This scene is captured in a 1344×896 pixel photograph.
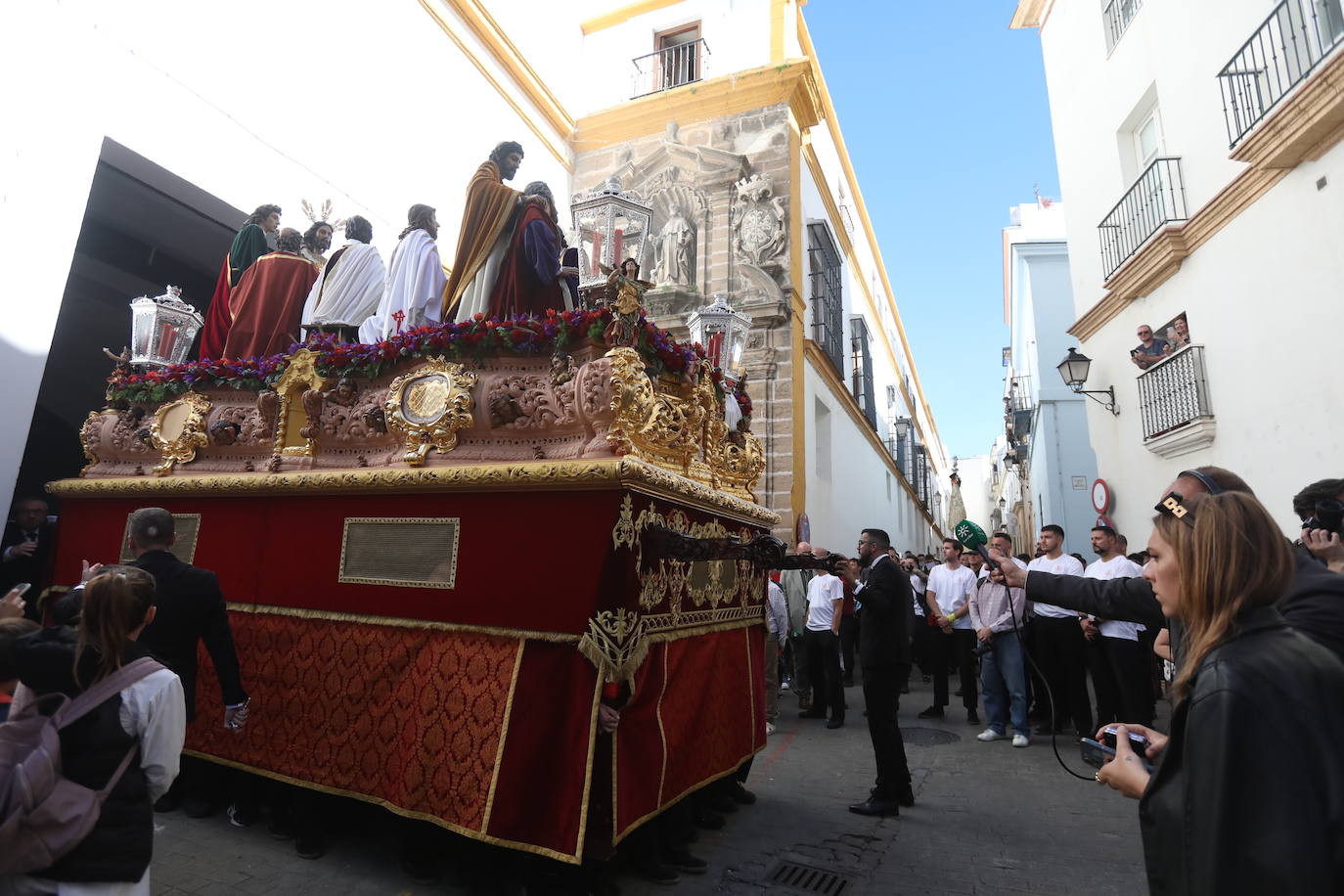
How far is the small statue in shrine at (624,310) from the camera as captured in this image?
336 centimetres

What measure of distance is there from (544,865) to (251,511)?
8.98ft

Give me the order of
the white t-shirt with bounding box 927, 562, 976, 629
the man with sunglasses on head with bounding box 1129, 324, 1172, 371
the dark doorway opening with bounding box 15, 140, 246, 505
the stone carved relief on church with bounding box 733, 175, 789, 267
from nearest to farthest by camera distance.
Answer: the dark doorway opening with bounding box 15, 140, 246, 505 < the white t-shirt with bounding box 927, 562, 976, 629 < the man with sunglasses on head with bounding box 1129, 324, 1172, 371 < the stone carved relief on church with bounding box 733, 175, 789, 267

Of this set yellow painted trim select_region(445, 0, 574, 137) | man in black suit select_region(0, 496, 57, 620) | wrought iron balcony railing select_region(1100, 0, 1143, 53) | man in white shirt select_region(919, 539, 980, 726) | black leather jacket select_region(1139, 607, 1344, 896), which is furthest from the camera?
wrought iron balcony railing select_region(1100, 0, 1143, 53)

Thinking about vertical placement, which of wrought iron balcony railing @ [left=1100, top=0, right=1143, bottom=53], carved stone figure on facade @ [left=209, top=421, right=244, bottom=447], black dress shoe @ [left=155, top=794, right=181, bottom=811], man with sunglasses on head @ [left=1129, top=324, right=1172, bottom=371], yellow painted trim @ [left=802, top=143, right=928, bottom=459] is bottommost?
black dress shoe @ [left=155, top=794, right=181, bottom=811]

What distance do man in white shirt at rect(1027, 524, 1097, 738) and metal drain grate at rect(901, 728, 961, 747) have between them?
3.32ft

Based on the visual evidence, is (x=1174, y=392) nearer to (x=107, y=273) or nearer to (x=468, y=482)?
(x=468, y=482)

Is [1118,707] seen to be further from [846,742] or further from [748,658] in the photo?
[748,658]

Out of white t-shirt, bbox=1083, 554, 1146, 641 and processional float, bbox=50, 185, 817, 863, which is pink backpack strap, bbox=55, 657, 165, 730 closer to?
processional float, bbox=50, 185, 817, 863

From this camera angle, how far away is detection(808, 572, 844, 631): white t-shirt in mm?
7660

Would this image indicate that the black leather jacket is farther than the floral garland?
No

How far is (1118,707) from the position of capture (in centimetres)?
626

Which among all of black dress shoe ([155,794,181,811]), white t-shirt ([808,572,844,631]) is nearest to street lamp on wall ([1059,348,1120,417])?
white t-shirt ([808,572,844,631])

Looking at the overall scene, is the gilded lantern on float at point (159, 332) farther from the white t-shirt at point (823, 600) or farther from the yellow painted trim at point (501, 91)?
the white t-shirt at point (823, 600)

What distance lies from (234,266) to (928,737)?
763 centimetres
